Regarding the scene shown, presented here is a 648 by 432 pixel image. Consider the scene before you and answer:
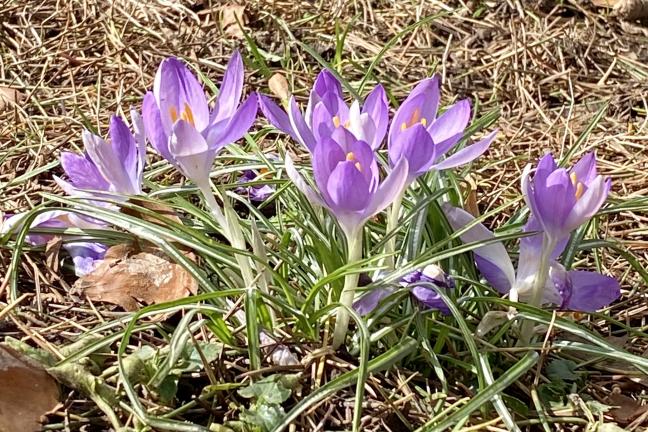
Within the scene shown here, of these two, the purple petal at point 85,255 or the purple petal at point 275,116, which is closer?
the purple petal at point 275,116

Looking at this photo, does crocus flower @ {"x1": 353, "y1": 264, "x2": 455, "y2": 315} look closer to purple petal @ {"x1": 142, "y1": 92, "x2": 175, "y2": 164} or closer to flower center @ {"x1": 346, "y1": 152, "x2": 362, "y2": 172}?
flower center @ {"x1": 346, "y1": 152, "x2": 362, "y2": 172}

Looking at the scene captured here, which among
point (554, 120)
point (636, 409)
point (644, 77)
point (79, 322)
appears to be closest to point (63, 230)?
point (79, 322)

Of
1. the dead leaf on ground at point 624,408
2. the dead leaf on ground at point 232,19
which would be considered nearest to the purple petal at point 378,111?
the dead leaf on ground at point 624,408

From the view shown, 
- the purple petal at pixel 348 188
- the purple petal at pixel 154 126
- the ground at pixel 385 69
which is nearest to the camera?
the purple petal at pixel 348 188

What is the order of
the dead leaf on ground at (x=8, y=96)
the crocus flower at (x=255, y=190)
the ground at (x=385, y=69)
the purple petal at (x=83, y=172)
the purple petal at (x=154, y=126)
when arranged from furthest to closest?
the dead leaf on ground at (x=8, y=96), the ground at (x=385, y=69), the crocus flower at (x=255, y=190), the purple petal at (x=83, y=172), the purple petal at (x=154, y=126)

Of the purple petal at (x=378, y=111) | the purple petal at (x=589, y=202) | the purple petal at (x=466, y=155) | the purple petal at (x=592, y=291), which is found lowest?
the purple petal at (x=592, y=291)

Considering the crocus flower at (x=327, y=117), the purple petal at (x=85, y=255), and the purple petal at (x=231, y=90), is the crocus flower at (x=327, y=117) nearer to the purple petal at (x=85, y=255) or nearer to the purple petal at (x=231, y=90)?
the purple petal at (x=231, y=90)

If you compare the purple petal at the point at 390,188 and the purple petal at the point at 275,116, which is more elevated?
the purple petal at the point at 275,116

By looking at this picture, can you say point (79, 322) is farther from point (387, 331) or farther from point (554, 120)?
point (554, 120)
